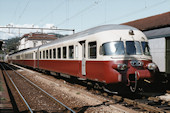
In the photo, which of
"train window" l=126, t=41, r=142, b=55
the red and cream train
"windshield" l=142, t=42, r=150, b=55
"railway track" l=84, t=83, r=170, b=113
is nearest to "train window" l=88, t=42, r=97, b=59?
the red and cream train

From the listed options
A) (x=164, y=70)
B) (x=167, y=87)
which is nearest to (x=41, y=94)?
(x=164, y=70)

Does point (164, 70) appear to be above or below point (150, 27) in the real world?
below

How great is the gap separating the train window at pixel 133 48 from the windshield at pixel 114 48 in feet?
0.90

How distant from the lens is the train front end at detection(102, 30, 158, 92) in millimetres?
8062

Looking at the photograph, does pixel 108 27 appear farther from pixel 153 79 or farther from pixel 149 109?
pixel 149 109

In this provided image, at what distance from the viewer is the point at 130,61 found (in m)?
8.26

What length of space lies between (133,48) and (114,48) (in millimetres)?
864

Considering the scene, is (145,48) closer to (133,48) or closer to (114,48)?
(133,48)

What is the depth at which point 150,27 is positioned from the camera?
1282 centimetres

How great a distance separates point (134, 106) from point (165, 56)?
14.6 feet

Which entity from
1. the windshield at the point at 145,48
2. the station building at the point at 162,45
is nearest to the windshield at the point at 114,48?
the windshield at the point at 145,48

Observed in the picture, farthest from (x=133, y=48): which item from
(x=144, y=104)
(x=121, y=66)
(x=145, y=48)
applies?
(x=144, y=104)

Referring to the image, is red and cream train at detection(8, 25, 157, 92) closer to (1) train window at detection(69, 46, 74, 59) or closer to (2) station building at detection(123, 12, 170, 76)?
(1) train window at detection(69, 46, 74, 59)

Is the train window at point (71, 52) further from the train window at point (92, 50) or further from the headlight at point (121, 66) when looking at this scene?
the headlight at point (121, 66)
